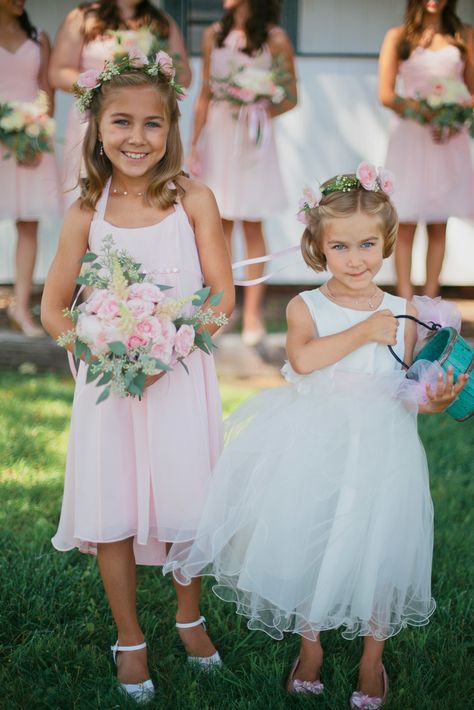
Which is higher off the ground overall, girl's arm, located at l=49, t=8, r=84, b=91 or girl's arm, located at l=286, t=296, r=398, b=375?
girl's arm, located at l=49, t=8, r=84, b=91

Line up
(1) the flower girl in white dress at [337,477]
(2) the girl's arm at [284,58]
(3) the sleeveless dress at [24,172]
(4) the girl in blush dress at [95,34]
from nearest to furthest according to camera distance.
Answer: (1) the flower girl in white dress at [337,477] → (4) the girl in blush dress at [95,34] → (2) the girl's arm at [284,58] → (3) the sleeveless dress at [24,172]

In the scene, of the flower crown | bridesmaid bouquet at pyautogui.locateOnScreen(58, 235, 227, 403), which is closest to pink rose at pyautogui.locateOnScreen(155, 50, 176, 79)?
the flower crown

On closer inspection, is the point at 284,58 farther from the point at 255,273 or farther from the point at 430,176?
the point at 255,273

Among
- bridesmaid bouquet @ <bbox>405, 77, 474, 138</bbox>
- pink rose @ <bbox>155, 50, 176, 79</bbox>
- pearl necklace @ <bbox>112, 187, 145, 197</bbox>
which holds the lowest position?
pearl necklace @ <bbox>112, 187, 145, 197</bbox>

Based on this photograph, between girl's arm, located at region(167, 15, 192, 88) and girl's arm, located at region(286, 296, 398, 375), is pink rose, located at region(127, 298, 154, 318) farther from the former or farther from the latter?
girl's arm, located at region(167, 15, 192, 88)

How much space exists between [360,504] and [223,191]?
400 centimetres

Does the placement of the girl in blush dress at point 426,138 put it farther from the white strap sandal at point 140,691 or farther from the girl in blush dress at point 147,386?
the white strap sandal at point 140,691

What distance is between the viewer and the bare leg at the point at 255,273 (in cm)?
614

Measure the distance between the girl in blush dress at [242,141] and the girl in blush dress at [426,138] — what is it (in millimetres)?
715

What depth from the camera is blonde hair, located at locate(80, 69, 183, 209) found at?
2707mm

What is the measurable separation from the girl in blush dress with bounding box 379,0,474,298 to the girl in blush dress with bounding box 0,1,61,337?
225 cm

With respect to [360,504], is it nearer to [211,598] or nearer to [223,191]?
[211,598]

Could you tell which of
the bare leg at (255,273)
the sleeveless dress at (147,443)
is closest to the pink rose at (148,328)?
the sleeveless dress at (147,443)

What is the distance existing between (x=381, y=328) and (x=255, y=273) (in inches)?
141
